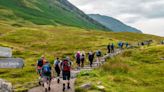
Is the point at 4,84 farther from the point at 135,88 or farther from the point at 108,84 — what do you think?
the point at 135,88

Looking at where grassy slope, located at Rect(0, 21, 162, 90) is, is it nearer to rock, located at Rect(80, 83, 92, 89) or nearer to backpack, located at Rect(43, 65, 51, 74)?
backpack, located at Rect(43, 65, 51, 74)

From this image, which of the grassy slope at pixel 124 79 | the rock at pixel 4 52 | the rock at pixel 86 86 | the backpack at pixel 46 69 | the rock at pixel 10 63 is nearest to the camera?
the rock at pixel 4 52

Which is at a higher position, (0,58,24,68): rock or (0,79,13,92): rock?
(0,58,24,68): rock

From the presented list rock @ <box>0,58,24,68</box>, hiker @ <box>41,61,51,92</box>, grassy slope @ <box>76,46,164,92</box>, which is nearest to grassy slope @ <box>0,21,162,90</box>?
hiker @ <box>41,61,51,92</box>

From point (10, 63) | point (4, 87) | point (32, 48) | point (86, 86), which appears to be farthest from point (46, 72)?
point (32, 48)

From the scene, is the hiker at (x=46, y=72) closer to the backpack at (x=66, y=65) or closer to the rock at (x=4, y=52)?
the backpack at (x=66, y=65)

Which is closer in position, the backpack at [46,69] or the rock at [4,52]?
the rock at [4,52]

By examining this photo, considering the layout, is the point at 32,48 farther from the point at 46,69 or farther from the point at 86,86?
the point at 86,86

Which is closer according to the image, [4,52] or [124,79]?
[4,52]

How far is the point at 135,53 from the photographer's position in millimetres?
96312

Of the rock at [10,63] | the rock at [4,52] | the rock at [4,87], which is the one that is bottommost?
the rock at [4,87]

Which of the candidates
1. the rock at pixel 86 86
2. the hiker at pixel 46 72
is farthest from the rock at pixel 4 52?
the hiker at pixel 46 72

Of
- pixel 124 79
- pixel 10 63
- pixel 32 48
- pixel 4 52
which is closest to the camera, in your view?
pixel 4 52

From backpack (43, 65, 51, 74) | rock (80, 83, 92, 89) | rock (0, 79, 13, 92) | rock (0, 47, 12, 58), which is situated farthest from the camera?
backpack (43, 65, 51, 74)
